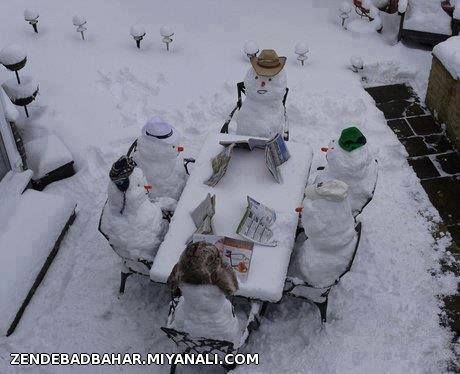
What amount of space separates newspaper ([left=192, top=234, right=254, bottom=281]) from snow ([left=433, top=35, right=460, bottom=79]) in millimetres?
3729

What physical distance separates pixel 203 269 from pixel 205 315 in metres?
0.58

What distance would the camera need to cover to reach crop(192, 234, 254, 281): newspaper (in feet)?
Result: 15.6

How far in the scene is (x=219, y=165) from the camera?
5.60 m

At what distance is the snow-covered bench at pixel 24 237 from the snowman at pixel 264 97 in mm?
2125

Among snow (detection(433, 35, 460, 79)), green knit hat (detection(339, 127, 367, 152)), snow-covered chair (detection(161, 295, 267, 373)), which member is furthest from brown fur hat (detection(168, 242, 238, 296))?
snow (detection(433, 35, 460, 79))

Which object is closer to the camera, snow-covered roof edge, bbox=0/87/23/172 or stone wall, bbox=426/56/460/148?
snow-covered roof edge, bbox=0/87/23/172

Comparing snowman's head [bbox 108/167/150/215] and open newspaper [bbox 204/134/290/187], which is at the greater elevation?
snowman's head [bbox 108/167/150/215]

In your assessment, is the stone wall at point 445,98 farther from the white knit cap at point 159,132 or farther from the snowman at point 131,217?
the snowman at point 131,217

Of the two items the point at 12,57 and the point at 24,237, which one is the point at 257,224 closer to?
the point at 24,237

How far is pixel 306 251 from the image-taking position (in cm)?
477

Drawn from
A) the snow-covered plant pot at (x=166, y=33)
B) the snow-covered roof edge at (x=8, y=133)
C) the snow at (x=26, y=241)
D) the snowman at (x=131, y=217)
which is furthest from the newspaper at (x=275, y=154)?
the snow-covered plant pot at (x=166, y=33)

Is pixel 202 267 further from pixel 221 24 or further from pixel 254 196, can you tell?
pixel 221 24

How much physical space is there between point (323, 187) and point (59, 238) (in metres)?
3.03

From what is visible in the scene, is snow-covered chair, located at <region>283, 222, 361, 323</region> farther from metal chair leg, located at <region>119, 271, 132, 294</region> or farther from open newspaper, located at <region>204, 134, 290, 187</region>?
metal chair leg, located at <region>119, 271, 132, 294</region>
